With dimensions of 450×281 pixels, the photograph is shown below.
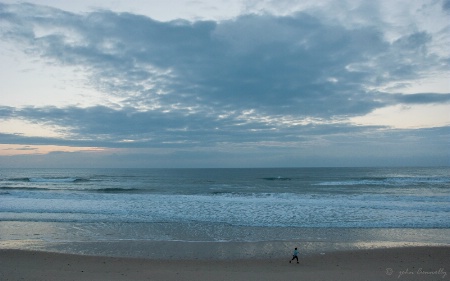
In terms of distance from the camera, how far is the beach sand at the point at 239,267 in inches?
392

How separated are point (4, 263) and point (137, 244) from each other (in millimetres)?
4800

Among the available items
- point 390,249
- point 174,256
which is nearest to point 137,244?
point 174,256

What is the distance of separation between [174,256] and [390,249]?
28.9 ft

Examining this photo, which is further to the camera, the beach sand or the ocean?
the ocean

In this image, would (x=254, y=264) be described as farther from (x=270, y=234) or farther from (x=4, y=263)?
(x=4, y=263)

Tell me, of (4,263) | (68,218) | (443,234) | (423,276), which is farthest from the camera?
(68,218)

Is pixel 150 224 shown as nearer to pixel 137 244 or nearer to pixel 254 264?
pixel 137 244

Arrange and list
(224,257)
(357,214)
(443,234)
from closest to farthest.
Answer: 1. (224,257)
2. (443,234)
3. (357,214)

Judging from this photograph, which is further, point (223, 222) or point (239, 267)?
point (223, 222)

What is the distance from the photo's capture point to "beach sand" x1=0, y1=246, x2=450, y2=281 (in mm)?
9969

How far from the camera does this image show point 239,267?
35.9 ft

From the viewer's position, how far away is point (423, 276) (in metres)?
10.2

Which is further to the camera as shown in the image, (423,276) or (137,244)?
(137,244)

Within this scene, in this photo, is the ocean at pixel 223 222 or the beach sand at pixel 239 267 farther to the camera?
the ocean at pixel 223 222
